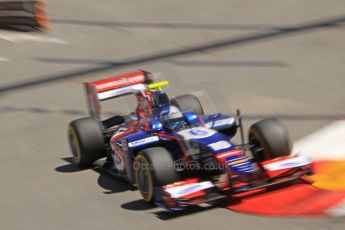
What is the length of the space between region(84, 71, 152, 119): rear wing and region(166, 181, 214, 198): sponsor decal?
2.83m

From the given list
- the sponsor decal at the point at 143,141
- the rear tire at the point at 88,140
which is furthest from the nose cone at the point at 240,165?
the rear tire at the point at 88,140

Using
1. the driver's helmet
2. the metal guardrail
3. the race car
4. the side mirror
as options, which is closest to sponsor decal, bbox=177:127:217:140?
the race car

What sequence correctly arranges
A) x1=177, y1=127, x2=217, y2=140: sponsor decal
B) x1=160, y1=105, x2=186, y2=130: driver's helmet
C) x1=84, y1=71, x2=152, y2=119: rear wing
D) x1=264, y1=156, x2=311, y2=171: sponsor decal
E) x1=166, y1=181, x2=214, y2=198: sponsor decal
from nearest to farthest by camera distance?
x1=166, y1=181, x2=214, y2=198: sponsor decal → x1=264, y1=156, x2=311, y2=171: sponsor decal → x1=177, y1=127, x2=217, y2=140: sponsor decal → x1=160, y1=105, x2=186, y2=130: driver's helmet → x1=84, y1=71, x2=152, y2=119: rear wing

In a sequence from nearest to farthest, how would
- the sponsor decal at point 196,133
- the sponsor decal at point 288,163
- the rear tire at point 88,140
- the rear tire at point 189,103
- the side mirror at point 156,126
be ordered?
the sponsor decal at point 288,163 < the sponsor decal at point 196,133 < the side mirror at point 156,126 < the rear tire at point 189,103 < the rear tire at point 88,140

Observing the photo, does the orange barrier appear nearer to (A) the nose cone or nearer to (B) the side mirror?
(A) the nose cone

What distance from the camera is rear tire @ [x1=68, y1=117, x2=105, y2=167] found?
38.3ft

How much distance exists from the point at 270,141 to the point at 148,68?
155 inches

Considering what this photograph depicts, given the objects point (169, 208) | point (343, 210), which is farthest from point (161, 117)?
point (343, 210)

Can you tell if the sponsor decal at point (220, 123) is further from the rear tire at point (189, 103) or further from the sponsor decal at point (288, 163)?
the sponsor decal at point (288, 163)

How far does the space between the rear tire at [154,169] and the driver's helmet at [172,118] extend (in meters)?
0.69

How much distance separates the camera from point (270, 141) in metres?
10.5

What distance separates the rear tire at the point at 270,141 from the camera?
34.4 feet

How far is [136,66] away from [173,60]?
81cm

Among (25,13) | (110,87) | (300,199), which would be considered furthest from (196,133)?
(25,13)
